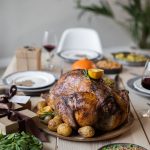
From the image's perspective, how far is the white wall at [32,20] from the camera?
3.72 metres

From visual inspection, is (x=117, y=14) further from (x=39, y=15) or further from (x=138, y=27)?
(x=39, y=15)

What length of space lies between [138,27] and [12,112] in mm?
2893

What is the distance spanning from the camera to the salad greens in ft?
2.87

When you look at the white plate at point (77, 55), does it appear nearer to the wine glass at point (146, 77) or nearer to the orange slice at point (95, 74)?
the wine glass at point (146, 77)

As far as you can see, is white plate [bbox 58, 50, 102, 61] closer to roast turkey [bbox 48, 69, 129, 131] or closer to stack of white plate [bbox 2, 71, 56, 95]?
stack of white plate [bbox 2, 71, 56, 95]

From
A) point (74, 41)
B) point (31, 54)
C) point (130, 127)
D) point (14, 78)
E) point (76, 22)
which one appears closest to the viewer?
point (130, 127)

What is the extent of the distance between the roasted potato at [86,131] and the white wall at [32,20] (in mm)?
2900

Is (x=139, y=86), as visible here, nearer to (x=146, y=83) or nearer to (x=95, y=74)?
(x=146, y=83)

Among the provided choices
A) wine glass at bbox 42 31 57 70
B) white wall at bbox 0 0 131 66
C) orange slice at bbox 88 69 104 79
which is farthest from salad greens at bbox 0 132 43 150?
white wall at bbox 0 0 131 66

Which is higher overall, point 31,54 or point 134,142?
point 31,54

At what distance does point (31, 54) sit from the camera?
177 cm

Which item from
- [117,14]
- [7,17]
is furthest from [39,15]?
[117,14]

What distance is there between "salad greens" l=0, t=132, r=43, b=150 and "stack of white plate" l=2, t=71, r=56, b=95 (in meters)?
0.56

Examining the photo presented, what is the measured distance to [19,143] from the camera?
88 centimetres
